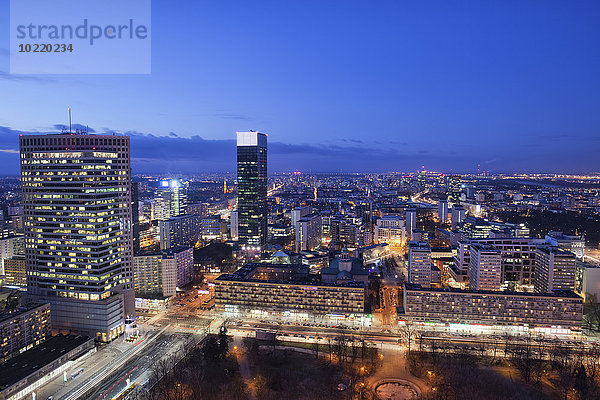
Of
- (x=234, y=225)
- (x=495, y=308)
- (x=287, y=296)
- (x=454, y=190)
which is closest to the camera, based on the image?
(x=495, y=308)

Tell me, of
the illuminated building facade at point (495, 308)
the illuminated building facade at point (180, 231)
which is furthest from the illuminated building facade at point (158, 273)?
the illuminated building facade at point (495, 308)

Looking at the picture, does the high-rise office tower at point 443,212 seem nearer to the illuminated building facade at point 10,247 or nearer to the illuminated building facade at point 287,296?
the illuminated building facade at point 287,296

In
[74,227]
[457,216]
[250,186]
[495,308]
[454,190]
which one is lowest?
[495,308]

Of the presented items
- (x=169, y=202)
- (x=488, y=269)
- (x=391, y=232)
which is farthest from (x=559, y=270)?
(x=169, y=202)

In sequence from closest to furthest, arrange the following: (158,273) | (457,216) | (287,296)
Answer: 1. (287,296)
2. (158,273)
3. (457,216)

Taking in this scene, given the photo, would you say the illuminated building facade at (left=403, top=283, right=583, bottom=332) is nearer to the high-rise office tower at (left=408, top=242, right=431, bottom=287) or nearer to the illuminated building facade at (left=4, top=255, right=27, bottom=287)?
the high-rise office tower at (left=408, top=242, right=431, bottom=287)

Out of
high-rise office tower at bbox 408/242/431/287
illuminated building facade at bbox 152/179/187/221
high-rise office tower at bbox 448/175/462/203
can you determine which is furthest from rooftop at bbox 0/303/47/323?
high-rise office tower at bbox 448/175/462/203

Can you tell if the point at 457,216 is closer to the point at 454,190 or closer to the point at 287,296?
the point at 454,190
